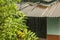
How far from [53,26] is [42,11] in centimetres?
109

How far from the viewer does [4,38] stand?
515cm

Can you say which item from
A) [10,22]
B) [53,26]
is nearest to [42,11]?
[53,26]

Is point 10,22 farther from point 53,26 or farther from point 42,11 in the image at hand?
point 53,26

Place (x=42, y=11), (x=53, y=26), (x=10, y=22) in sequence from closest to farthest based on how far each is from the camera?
(x=10, y=22) → (x=42, y=11) → (x=53, y=26)

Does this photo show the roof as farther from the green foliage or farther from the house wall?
the green foliage

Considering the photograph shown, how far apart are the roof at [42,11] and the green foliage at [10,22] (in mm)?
2993

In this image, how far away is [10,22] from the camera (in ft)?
17.0

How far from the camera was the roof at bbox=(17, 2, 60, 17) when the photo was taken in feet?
28.1

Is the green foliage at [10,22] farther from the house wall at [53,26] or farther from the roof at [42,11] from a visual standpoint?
the house wall at [53,26]

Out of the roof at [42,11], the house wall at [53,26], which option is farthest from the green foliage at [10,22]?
the house wall at [53,26]

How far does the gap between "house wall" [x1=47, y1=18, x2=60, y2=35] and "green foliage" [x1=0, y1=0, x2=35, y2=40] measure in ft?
13.4

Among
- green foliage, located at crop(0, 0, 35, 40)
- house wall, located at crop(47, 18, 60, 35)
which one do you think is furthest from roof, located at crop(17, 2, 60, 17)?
green foliage, located at crop(0, 0, 35, 40)

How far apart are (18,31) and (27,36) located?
286 millimetres

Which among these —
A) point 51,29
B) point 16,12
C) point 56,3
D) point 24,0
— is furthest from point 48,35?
point 16,12
